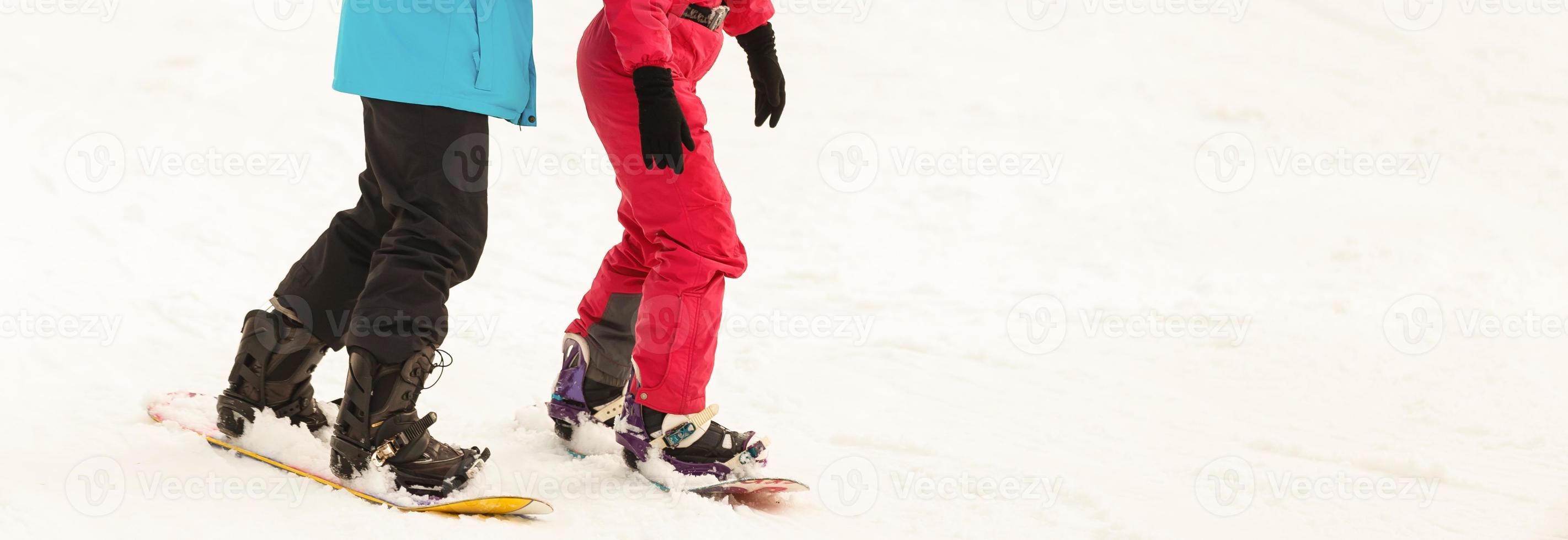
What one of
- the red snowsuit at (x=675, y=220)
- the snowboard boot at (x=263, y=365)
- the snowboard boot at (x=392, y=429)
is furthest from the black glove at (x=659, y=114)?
the snowboard boot at (x=263, y=365)

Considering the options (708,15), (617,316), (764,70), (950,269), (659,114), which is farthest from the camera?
(950,269)

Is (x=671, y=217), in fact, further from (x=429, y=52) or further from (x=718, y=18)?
(x=429, y=52)

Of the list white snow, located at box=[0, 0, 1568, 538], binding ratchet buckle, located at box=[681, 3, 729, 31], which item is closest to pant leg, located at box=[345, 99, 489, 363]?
white snow, located at box=[0, 0, 1568, 538]

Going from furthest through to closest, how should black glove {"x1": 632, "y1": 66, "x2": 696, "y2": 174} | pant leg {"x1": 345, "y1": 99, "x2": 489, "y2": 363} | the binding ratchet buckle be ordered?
the binding ratchet buckle < black glove {"x1": 632, "y1": 66, "x2": 696, "y2": 174} < pant leg {"x1": 345, "y1": 99, "x2": 489, "y2": 363}

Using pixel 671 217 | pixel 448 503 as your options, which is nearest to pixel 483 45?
pixel 671 217

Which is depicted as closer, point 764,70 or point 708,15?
point 708,15

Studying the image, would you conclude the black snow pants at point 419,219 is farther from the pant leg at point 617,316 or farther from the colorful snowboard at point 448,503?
the pant leg at point 617,316

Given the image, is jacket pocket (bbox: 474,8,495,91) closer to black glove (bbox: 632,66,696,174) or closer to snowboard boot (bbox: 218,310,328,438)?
black glove (bbox: 632,66,696,174)

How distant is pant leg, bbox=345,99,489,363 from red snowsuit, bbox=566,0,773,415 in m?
0.33

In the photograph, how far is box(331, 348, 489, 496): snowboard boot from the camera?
209 centimetres

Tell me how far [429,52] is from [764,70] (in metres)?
0.98

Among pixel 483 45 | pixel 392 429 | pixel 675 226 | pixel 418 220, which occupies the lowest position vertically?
pixel 392 429

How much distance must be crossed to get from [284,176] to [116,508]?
356 cm

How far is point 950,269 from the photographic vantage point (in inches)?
194
